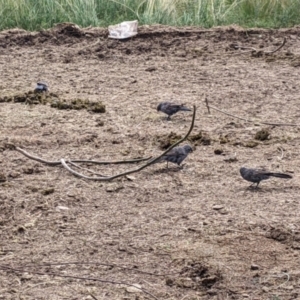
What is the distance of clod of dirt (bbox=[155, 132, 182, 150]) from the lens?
24.0 ft

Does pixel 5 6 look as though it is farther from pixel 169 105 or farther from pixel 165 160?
pixel 165 160

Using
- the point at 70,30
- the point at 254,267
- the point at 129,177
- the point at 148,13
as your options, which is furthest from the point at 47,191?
the point at 148,13

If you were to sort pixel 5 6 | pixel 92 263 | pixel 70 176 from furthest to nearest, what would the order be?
pixel 5 6 → pixel 70 176 → pixel 92 263

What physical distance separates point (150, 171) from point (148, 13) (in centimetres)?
515

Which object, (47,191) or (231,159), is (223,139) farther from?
(47,191)

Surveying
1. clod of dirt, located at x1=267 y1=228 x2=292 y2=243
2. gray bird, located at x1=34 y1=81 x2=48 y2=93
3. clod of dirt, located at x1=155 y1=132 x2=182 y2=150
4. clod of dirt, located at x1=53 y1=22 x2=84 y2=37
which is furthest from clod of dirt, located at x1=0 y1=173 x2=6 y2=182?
clod of dirt, located at x1=53 y1=22 x2=84 y2=37

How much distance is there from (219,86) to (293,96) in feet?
2.39

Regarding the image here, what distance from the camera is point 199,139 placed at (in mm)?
7457

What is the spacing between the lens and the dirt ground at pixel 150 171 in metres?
5.13

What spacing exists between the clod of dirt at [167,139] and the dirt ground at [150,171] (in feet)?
0.10

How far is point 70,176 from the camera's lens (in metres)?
6.66

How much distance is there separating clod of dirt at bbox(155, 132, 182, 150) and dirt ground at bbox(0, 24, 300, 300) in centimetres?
3

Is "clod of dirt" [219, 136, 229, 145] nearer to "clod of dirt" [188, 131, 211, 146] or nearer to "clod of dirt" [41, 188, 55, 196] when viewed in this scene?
"clod of dirt" [188, 131, 211, 146]

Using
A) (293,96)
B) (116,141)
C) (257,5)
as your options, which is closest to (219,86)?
(293,96)
